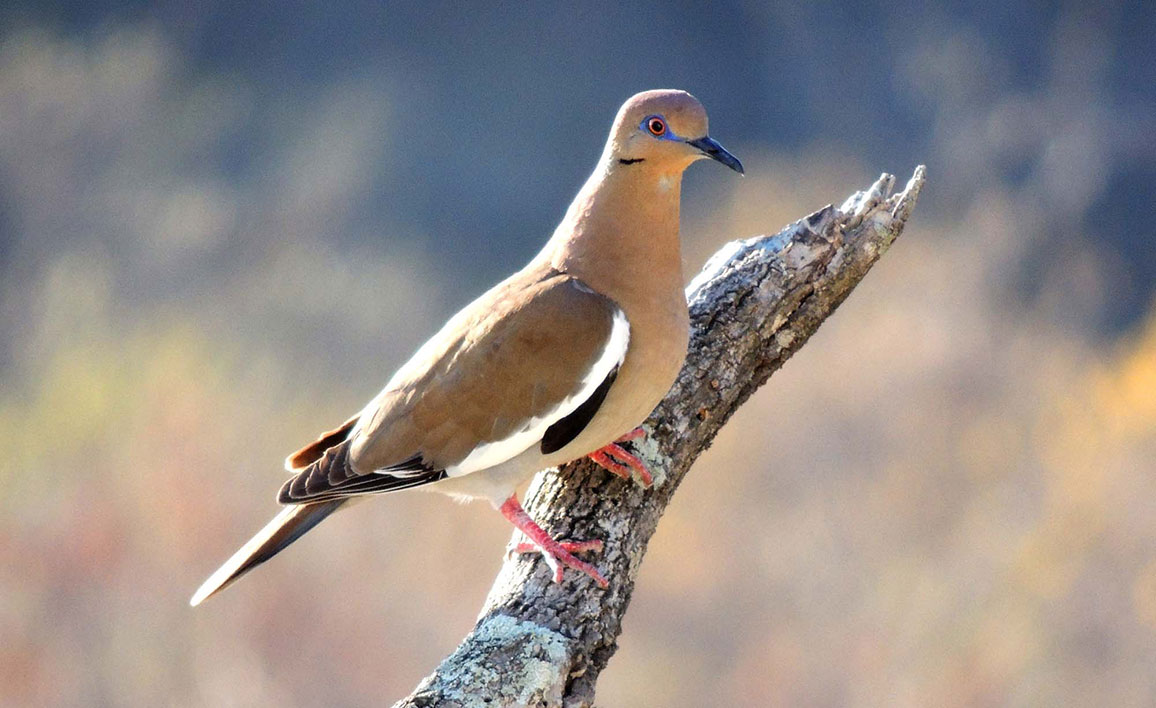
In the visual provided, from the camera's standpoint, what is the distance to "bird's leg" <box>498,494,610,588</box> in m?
2.66

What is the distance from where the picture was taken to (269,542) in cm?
281

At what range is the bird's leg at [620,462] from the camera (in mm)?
2895

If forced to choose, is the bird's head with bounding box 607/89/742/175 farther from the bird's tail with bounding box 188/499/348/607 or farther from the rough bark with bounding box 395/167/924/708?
the bird's tail with bounding box 188/499/348/607

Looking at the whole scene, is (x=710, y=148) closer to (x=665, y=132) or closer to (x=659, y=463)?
(x=665, y=132)

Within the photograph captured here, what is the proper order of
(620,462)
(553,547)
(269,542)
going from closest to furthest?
(553,547), (269,542), (620,462)

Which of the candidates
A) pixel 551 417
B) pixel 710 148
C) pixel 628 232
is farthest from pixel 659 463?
pixel 710 148

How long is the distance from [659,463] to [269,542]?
0.87m

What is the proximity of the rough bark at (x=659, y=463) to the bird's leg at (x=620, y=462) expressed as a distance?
2 cm

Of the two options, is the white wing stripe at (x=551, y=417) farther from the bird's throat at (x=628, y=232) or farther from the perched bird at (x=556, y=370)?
the bird's throat at (x=628, y=232)

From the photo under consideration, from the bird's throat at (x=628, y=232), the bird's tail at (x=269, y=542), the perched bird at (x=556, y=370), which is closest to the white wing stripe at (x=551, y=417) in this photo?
the perched bird at (x=556, y=370)

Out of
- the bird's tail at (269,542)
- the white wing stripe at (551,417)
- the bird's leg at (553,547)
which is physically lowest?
the bird's tail at (269,542)

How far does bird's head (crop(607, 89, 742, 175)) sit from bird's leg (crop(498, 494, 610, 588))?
0.81m

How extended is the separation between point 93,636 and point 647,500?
182 inches

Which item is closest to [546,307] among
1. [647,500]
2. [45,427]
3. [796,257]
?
[647,500]
